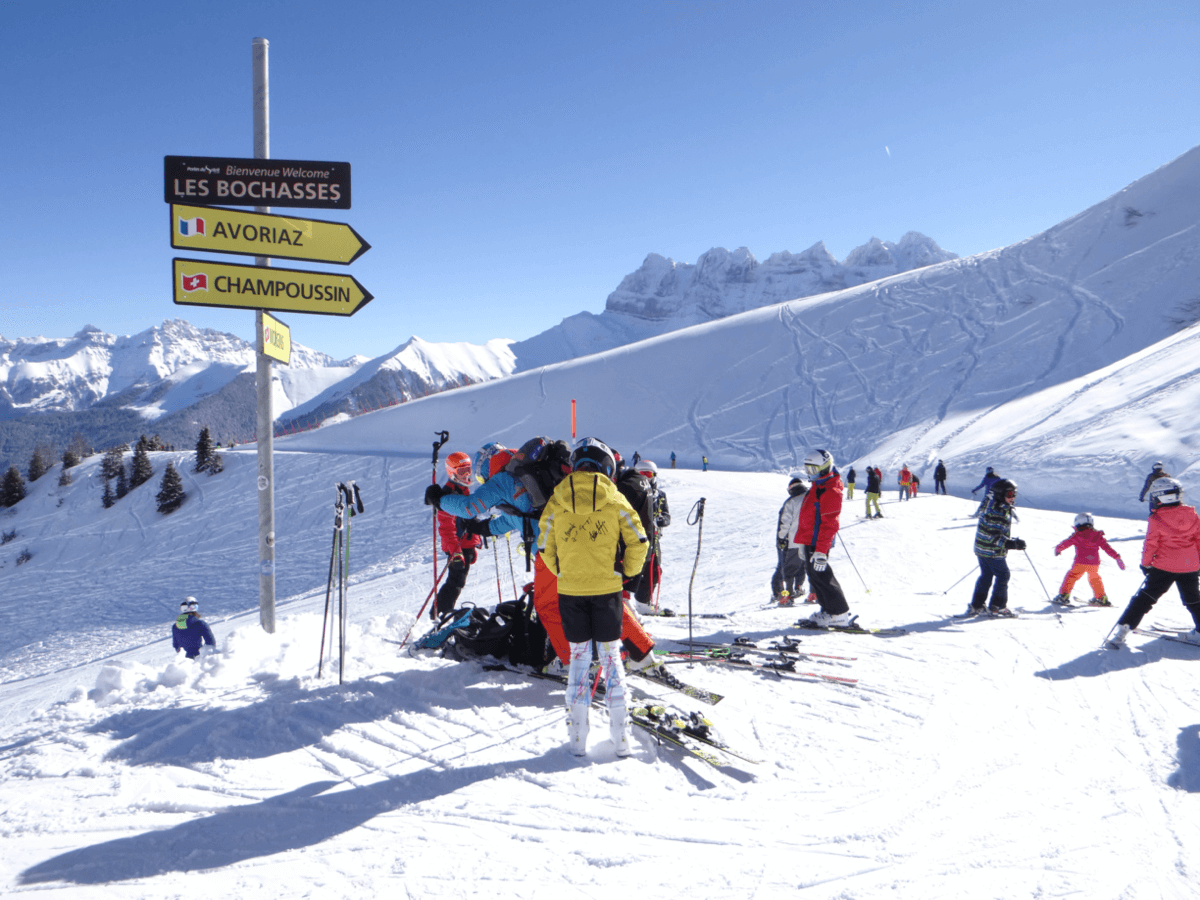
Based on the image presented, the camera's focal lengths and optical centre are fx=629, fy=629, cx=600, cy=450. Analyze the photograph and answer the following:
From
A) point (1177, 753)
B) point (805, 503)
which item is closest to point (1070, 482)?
point (805, 503)

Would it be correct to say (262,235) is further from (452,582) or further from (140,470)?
(140,470)

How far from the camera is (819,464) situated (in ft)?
26.5

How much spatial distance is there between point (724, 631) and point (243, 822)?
216 inches

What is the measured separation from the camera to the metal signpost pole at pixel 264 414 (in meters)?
5.73

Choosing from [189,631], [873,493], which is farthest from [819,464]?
[873,493]

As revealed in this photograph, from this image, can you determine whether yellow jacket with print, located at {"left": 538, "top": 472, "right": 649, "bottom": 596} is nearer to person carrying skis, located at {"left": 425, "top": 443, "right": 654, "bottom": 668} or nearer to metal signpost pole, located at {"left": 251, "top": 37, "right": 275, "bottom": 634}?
person carrying skis, located at {"left": 425, "top": 443, "right": 654, "bottom": 668}

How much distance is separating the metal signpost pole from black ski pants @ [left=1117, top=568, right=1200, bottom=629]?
8.56 metres

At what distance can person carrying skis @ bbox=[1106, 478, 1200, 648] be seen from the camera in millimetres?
6414

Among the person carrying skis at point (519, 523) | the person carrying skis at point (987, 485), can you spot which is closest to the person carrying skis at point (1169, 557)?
the person carrying skis at point (987, 485)

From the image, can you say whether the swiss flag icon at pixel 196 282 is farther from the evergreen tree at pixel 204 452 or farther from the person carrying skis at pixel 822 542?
the evergreen tree at pixel 204 452

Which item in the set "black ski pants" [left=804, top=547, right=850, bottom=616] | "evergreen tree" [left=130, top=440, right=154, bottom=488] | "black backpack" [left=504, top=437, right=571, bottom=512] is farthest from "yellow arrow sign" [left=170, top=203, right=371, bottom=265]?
"evergreen tree" [left=130, top=440, right=154, bottom=488]

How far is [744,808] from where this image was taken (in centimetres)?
361

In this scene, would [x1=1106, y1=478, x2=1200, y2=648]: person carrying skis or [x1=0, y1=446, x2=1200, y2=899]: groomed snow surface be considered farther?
[x1=1106, y1=478, x2=1200, y2=648]: person carrying skis

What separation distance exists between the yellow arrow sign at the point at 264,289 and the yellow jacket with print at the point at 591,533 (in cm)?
336
